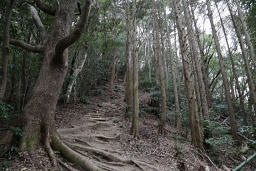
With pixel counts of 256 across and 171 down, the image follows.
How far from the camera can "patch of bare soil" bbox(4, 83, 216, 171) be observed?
3335mm

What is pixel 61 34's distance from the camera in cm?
389

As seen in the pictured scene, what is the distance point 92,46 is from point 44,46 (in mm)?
6620

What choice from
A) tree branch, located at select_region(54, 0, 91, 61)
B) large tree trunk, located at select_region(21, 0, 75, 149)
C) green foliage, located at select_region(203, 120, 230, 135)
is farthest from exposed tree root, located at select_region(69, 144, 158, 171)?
Answer: green foliage, located at select_region(203, 120, 230, 135)

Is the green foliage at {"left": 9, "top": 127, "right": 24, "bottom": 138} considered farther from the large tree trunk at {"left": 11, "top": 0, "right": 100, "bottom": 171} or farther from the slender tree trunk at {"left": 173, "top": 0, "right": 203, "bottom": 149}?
the slender tree trunk at {"left": 173, "top": 0, "right": 203, "bottom": 149}

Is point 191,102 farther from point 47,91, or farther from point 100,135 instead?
point 47,91

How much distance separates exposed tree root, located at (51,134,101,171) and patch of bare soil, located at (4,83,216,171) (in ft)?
0.37

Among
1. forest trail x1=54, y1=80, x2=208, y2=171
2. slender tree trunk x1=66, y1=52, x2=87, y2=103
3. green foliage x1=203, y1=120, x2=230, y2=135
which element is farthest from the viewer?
slender tree trunk x1=66, y1=52, x2=87, y2=103

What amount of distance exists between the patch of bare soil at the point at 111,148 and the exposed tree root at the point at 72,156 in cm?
11

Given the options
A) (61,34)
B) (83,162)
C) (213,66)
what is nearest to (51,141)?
(83,162)

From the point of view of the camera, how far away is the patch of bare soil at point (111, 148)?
3.33 meters

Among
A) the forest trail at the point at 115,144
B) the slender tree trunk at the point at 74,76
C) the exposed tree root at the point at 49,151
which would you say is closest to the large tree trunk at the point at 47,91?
the exposed tree root at the point at 49,151

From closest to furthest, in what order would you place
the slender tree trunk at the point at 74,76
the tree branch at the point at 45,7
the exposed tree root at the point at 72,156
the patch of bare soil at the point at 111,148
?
the patch of bare soil at the point at 111,148, the exposed tree root at the point at 72,156, the tree branch at the point at 45,7, the slender tree trunk at the point at 74,76

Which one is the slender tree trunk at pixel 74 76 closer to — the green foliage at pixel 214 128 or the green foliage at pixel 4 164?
the green foliage at pixel 4 164

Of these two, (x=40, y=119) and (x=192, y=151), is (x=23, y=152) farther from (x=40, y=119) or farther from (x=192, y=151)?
(x=192, y=151)
